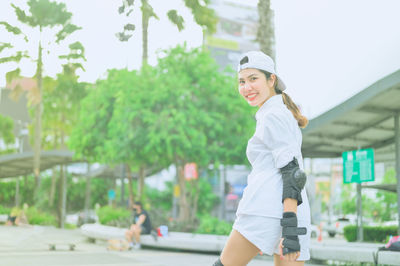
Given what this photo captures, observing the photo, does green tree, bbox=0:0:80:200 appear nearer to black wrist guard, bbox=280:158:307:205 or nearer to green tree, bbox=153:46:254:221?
green tree, bbox=153:46:254:221

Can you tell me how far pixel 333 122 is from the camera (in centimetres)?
1343

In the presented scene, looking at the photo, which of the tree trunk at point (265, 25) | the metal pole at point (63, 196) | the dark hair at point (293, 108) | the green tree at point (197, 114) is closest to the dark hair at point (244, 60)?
the dark hair at point (293, 108)

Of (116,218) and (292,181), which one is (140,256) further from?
(292,181)

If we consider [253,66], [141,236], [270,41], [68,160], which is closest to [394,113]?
[270,41]

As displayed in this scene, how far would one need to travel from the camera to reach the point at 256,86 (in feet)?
10.4

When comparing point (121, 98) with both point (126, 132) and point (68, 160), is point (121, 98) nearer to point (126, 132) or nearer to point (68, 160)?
point (126, 132)

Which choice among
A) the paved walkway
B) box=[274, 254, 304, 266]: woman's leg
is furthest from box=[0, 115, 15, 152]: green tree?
box=[274, 254, 304, 266]: woman's leg

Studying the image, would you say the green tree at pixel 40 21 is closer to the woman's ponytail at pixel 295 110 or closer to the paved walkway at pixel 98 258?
the paved walkway at pixel 98 258

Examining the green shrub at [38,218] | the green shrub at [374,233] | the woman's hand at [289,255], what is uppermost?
the woman's hand at [289,255]

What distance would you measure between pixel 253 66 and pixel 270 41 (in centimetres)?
1337

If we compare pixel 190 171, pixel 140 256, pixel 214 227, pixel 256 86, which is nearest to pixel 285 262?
pixel 256 86

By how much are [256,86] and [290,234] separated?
865mm

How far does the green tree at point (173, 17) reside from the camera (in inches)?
831

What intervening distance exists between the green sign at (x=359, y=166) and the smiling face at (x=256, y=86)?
10.5 metres
